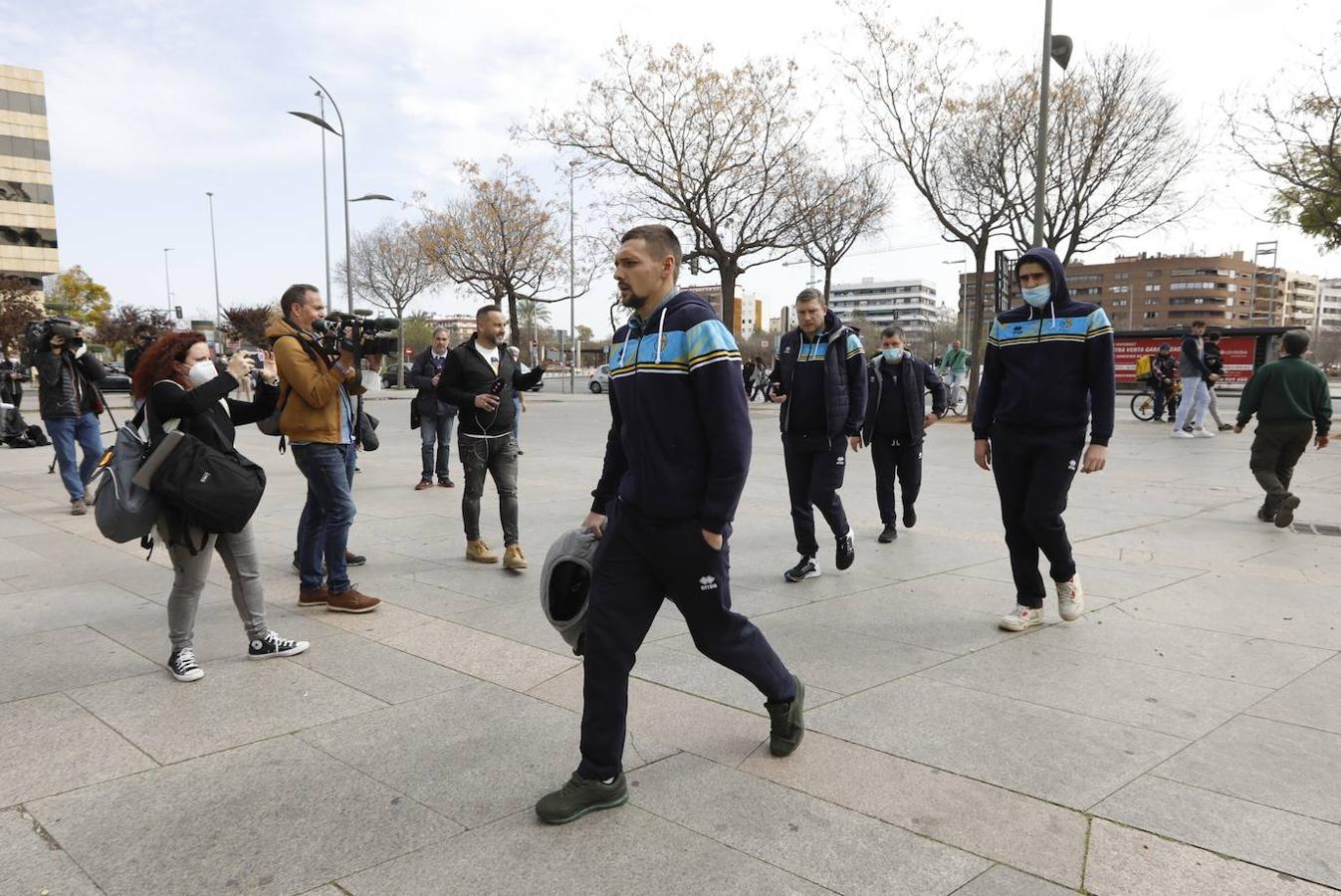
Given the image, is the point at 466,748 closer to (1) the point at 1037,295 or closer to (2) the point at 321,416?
(2) the point at 321,416

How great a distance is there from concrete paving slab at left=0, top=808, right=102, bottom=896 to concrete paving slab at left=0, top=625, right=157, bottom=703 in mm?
1307

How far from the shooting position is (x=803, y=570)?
5.60 meters

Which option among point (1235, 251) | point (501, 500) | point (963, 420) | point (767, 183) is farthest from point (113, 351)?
point (1235, 251)

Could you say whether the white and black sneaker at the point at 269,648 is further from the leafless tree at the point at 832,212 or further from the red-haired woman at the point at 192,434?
the leafless tree at the point at 832,212

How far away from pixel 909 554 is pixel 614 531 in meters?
4.13

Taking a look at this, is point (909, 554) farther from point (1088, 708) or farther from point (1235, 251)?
point (1235, 251)

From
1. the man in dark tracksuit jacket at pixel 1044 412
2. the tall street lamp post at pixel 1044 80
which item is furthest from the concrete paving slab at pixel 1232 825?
the tall street lamp post at pixel 1044 80

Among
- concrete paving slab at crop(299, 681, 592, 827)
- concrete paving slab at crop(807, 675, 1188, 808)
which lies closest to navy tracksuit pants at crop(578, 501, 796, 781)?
concrete paving slab at crop(299, 681, 592, 827)

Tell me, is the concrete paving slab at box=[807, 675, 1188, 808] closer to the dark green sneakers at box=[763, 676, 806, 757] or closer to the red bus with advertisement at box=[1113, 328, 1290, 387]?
the dark green sneakers at box=[763, 676, 806, 757]

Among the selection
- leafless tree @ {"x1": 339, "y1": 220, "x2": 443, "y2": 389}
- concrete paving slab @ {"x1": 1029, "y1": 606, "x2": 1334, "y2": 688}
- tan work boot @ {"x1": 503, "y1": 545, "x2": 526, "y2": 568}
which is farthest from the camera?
leafless tree @ {"x1": 339, "y1": 220, "x2": 443, "y2": 389}

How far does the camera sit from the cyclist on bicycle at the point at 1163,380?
705 inches

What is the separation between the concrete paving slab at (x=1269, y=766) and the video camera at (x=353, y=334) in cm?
399

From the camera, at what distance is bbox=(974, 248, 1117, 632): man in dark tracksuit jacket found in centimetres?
438

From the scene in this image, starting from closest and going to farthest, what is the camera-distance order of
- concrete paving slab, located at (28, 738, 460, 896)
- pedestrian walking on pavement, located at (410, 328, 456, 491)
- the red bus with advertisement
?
concrete paving slab, located at (28, 738, 460, 896)
pedestrian walking on pavement, located at (410, 328, 456, 491)
the red bus with advertisement
